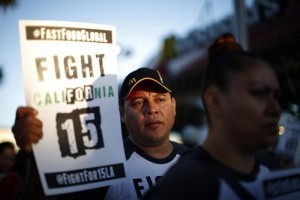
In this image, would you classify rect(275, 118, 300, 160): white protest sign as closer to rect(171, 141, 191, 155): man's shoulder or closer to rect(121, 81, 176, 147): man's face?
rect(171, 141, 191, 155): man's shoulder

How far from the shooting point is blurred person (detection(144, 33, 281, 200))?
163 cm

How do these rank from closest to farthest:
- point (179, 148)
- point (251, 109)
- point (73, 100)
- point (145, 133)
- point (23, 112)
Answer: point (251, 109), point (23, 112), point (73, 100), point (145, 133), point (179, 148)

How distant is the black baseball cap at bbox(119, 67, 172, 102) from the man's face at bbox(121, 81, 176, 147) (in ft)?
0.11

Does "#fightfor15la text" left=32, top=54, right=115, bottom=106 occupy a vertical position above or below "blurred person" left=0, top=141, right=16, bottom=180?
above

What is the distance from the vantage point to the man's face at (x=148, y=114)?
309cm

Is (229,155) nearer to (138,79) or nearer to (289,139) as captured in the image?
(138,79)

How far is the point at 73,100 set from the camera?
7.85 feet

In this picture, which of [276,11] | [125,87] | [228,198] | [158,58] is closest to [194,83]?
[158,58]

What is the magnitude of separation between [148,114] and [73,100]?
2.67ft

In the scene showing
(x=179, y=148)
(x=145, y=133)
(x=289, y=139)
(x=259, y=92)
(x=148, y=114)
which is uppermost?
(x=259, y=92)

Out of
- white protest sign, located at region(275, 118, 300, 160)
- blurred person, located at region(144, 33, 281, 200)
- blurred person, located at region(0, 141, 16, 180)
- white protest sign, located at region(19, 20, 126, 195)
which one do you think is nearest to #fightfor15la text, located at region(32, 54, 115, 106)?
white protest sign, located at region(19, 20, 126, 195)

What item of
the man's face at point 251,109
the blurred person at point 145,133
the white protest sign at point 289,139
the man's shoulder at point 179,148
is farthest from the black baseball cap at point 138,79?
the white protest sign at point 289,139

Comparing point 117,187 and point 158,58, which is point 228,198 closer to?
point 117,187

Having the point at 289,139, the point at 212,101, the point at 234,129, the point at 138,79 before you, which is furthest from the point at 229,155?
the point at 289,139
